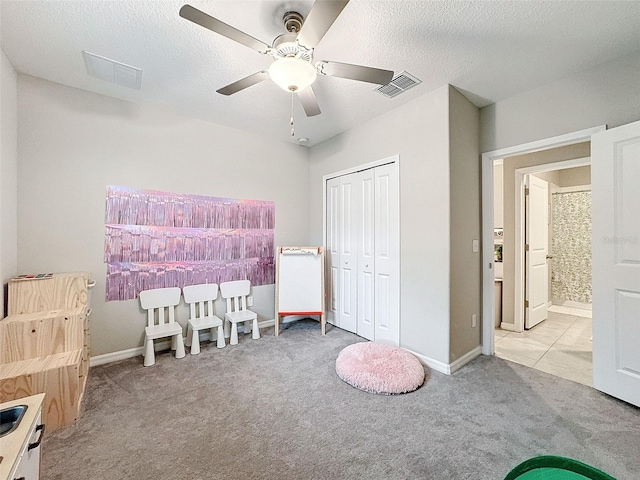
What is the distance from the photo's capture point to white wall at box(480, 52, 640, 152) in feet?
6.74

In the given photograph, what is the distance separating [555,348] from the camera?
302cm

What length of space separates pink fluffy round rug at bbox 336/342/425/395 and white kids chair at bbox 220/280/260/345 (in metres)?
1.16

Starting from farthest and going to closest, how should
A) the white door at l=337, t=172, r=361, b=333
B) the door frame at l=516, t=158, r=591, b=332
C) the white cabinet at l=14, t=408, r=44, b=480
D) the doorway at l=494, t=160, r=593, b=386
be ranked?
the door frame at l=516, t=158, r=591, b=332 → the white door at l=337, t=172, r=361, b=333 → the doorway at l=494, t=160, r=593, b=386 → the white cabinet at l=14, t=408, r=44, b=480

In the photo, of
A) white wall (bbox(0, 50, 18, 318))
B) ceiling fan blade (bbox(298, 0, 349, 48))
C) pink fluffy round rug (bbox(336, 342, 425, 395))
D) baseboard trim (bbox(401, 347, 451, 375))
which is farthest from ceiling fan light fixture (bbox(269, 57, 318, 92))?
baseboard trim (bbox(401, 347, 451, 375))

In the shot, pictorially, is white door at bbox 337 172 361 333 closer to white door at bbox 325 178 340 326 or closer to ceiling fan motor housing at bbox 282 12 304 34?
white door at bbox 325 178 340 326

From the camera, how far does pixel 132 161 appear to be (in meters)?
2.82

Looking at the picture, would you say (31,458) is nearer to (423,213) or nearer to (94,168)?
(94,168)

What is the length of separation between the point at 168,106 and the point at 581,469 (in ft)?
12.4

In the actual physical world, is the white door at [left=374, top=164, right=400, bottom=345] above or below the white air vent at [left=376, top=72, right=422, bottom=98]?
below

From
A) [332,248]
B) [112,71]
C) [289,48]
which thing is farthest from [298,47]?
[332,248]

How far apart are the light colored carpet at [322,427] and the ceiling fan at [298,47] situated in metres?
2.12

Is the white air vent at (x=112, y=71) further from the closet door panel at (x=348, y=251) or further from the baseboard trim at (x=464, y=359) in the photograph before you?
the baseboard trim at (x=464, y=359)

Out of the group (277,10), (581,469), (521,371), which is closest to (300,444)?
(581,469)

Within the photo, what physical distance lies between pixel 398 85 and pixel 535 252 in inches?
120
